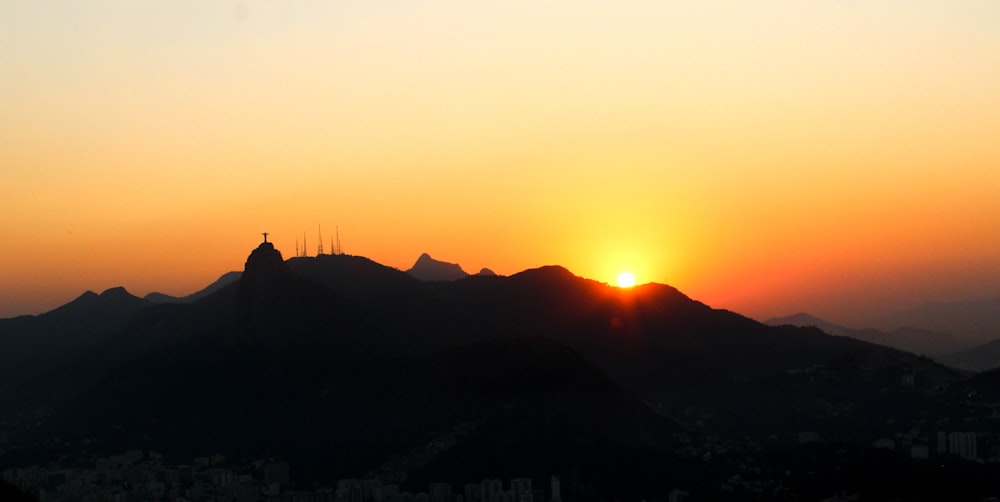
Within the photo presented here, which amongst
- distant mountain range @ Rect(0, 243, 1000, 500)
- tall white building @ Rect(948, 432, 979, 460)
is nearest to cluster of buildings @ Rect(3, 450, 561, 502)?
distant mountain range @ Rect(0, 243, 1000, 500)

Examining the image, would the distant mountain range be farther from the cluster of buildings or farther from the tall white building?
the tall white building

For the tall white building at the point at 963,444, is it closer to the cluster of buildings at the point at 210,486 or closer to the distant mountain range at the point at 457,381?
the distant mountain range at the point at 457,381

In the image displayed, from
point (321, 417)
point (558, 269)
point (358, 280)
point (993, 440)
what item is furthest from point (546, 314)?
point (993, 440)

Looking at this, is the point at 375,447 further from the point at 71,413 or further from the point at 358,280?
the point at 358,280

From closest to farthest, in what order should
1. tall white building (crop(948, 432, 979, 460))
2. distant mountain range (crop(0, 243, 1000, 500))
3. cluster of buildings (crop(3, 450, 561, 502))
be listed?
cluster of buildings (crop(3, 450, 561, 502)) < tall white building (crop(948, 432, 979, 460)) < distant mountain range (crop(0, 243, 1000, 500))

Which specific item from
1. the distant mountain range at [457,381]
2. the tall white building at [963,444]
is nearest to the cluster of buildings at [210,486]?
the distant mountain range at [457,381]

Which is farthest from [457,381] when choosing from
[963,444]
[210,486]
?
[963,444]
